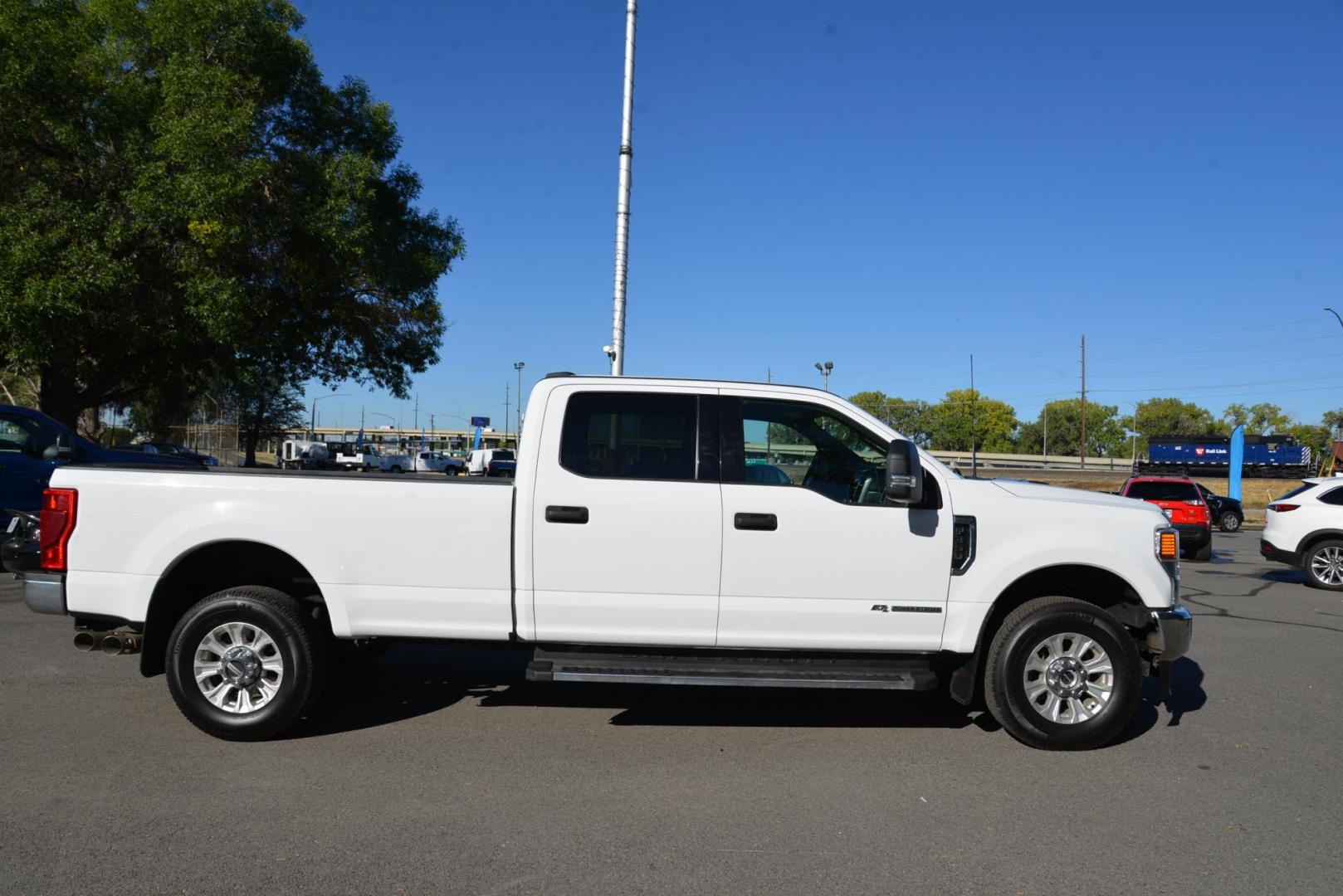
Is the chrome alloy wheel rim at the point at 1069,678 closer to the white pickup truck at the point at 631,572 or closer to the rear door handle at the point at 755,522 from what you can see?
the white pickup truck at the point at 631,572

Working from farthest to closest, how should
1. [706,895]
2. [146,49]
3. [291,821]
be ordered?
[146,49]
[291,821]
[706,895]

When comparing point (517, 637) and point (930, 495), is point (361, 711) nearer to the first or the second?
point (517, 637)

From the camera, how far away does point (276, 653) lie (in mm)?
5348

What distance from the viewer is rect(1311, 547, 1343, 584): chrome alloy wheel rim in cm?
1341

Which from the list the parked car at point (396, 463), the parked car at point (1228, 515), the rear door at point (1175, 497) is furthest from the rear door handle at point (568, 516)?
the parked car at point (396, 463)

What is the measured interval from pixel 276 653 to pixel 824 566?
3.12 metres

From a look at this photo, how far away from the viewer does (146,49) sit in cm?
1975

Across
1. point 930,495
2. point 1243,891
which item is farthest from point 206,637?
point 1243,891

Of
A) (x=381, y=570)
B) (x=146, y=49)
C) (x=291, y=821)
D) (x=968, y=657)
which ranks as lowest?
(x=291, y=821)

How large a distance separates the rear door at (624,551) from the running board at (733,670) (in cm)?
11

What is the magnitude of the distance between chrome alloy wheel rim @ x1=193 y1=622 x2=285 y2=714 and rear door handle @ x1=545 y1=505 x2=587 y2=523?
5.55 ft

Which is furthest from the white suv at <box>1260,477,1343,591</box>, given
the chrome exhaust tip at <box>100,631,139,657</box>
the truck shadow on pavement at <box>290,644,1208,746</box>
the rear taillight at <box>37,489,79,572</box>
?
the rear taillight at <box>37,489,79,572</box>

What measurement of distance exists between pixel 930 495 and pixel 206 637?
163 inches

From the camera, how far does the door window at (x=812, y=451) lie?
5.52 metres
